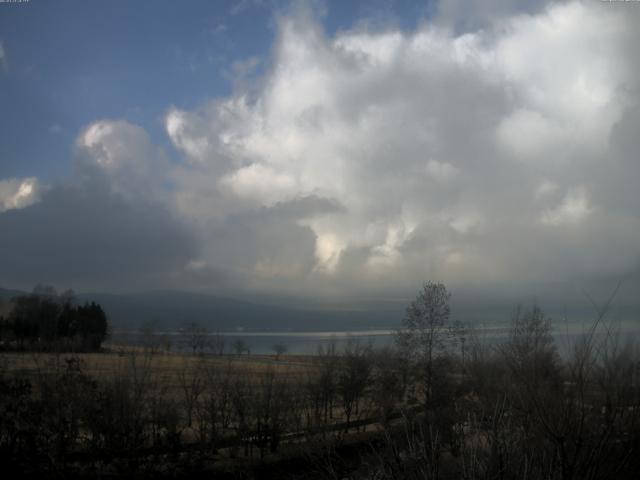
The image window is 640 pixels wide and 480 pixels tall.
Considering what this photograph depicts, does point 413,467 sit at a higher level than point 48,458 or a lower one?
higher

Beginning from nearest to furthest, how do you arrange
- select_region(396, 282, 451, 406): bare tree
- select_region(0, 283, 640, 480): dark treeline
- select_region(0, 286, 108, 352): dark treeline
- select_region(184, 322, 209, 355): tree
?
1. select_region(0, 283, 640, 480): dark treeline
2. select_region(396, 282, 451, 406): bare tree
3. select_region(0, 286, 108, 352): dark treeline
4. select_region(184, 322, 209, 355): tree

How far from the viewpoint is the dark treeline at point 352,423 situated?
788 centimetres

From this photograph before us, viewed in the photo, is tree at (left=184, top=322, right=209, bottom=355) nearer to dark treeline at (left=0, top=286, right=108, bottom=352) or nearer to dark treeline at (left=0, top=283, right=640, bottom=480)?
dark treeline at (left=0, top=286, right=108, bottom=352)

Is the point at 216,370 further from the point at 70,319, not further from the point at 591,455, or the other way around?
the point at 70,319

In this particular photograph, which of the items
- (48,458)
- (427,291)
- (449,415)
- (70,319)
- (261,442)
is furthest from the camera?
(70,319)

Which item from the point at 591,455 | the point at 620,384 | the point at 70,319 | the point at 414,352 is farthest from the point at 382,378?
the point at 70,319

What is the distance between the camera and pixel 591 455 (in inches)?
296

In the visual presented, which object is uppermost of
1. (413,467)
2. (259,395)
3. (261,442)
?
(413,467)

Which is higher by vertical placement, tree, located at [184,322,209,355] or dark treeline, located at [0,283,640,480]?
dark treeline, located at [0,283,640,480]

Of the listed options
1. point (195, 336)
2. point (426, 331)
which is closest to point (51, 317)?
point (195, 336)

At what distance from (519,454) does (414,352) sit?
1544 inches

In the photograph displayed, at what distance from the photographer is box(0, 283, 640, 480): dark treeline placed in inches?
310

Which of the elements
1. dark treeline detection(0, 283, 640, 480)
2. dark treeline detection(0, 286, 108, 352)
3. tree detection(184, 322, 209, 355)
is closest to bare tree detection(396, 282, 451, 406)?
dark treeline detection(0, 283, 640, 480)

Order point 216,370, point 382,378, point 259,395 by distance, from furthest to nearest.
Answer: point 382,378 < point 216,370 < point 259,395
